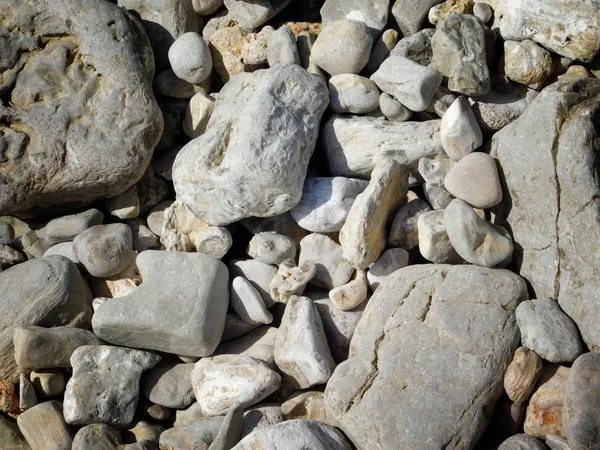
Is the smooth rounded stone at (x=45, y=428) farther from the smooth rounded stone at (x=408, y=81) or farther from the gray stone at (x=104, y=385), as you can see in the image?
the smooth rounded stone at (x=408, y=81)

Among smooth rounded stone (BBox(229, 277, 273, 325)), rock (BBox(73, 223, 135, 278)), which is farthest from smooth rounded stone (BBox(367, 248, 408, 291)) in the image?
rock (BBox(73, 223, 135, 278))

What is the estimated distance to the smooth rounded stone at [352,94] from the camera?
10.4 feet

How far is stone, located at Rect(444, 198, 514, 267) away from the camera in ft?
8.89

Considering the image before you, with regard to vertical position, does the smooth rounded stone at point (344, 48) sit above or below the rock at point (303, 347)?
above

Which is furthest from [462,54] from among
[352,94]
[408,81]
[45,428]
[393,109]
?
[45,428]

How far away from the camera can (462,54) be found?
118 inches

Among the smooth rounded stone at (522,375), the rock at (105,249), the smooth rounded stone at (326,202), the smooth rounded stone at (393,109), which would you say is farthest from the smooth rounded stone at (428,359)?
the rock at (105,249)

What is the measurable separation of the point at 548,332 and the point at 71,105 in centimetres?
237

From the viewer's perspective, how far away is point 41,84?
127 inches

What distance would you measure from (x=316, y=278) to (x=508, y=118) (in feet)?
3.76

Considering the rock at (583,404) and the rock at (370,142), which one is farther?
the rock at (370,142)

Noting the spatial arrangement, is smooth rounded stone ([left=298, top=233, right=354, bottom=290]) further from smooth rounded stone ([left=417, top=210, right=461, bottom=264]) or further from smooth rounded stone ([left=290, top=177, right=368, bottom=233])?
smooth rounded stone ([left=417, top=210, right=461, bottom=264])

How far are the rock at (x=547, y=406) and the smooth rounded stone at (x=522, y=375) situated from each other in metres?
0.04

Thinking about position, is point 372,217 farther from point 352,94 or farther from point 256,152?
point 352,94
